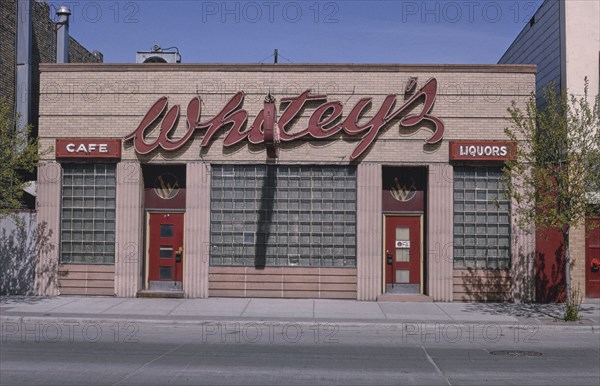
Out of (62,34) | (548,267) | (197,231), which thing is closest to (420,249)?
(548,267)

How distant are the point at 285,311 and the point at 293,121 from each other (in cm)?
528

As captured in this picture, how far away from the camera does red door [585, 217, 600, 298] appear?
18953 mm

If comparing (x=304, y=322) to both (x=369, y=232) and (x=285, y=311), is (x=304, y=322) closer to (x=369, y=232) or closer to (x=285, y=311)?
(x=285, y=311)

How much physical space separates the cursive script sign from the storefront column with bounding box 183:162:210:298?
2.94 ft

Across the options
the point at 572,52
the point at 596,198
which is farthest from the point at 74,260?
the point at 572,52

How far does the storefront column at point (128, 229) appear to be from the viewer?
62.4 ft

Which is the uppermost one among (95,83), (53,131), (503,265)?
(95,83)

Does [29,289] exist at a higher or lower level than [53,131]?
lower

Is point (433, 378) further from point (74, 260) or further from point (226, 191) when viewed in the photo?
point (74, 260)

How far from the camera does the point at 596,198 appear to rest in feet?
53.7

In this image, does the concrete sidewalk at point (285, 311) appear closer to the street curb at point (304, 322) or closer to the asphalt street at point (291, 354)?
the street curb at point (304, 322)

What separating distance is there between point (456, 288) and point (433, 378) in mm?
8851

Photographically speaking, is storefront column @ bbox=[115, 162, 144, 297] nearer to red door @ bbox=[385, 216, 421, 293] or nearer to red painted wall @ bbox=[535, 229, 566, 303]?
red door @ bbox=[385, 216, 421, 293]

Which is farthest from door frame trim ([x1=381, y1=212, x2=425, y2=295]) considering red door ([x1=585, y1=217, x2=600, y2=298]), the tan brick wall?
red door ([x1=585, y1=217, x2=600, y2=298])
